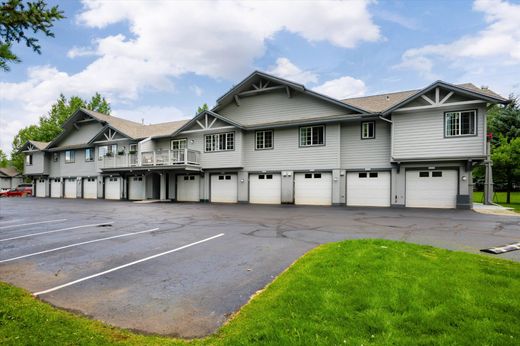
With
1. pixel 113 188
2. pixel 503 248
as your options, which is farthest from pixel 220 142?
pixel 503 248

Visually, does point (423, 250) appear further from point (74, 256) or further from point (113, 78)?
point (113, 78)

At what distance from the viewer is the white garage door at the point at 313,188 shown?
62.8 feet

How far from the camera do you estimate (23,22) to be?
3227 millimetres

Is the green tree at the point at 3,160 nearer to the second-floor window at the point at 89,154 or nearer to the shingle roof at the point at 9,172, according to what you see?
the shingle roof at the point at 9,172

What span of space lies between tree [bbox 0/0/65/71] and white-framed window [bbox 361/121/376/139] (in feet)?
58.8

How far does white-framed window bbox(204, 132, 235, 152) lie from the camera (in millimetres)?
22083

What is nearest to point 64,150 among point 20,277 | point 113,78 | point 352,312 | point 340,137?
point 113,78

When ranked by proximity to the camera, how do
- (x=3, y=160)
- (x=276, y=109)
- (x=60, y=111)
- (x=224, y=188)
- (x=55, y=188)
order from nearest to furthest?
(x=276, y=109), (x=224, y=188), (x=55, y=188), (x=60, y=111), (x=3, y=160)

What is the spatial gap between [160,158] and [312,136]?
12459 mm

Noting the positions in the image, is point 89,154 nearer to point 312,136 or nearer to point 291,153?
point 291,153

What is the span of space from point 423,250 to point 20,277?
7.91 m

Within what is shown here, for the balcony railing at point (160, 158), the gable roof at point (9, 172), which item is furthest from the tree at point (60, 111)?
the balcony railing at point (160, 158)

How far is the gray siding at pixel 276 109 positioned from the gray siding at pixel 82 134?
1654cm

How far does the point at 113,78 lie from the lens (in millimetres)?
32094
